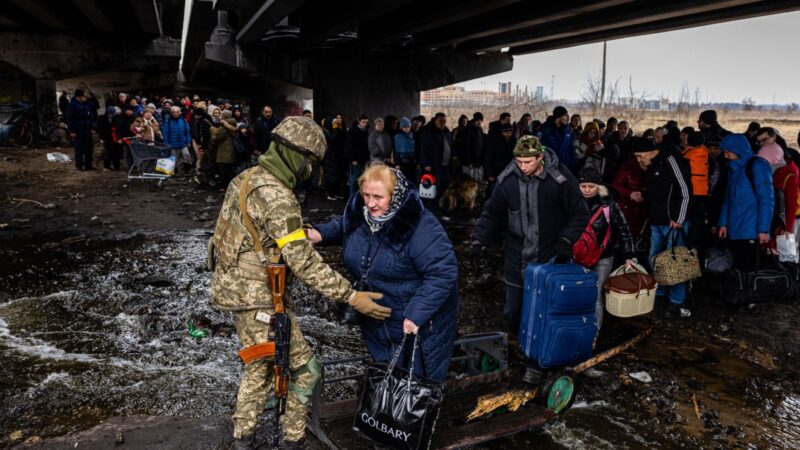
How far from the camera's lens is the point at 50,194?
12.5m

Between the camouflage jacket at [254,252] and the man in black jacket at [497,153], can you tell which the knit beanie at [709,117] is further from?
the camouflage jacket at [254,252]

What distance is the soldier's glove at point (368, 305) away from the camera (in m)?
3.13

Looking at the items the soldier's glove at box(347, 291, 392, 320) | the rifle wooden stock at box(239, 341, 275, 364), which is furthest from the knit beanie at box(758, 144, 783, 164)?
the rifle wooden stock at box(239, 341, 275, 364)

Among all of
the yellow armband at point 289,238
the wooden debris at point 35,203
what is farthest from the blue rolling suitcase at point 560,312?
the wooden debris at point 35,203

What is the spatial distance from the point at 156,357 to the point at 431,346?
3.00 metres

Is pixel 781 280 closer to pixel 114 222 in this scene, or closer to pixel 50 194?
pixel 114 222

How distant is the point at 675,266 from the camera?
20.1ft

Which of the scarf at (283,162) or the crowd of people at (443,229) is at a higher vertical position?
the scarf at (283,162)

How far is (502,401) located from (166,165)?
12.3 meters

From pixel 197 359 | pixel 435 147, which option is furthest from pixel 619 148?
pixel 197 359

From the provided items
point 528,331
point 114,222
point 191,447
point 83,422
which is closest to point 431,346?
point 528,331

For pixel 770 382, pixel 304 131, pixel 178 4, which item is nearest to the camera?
pixel 304 131

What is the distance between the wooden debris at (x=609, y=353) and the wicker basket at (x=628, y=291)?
0.30 metres

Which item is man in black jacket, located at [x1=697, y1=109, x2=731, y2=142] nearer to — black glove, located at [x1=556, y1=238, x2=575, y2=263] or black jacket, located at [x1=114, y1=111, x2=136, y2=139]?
black glove, located at [x1=556, y1=238, x2=575, y2=263]
